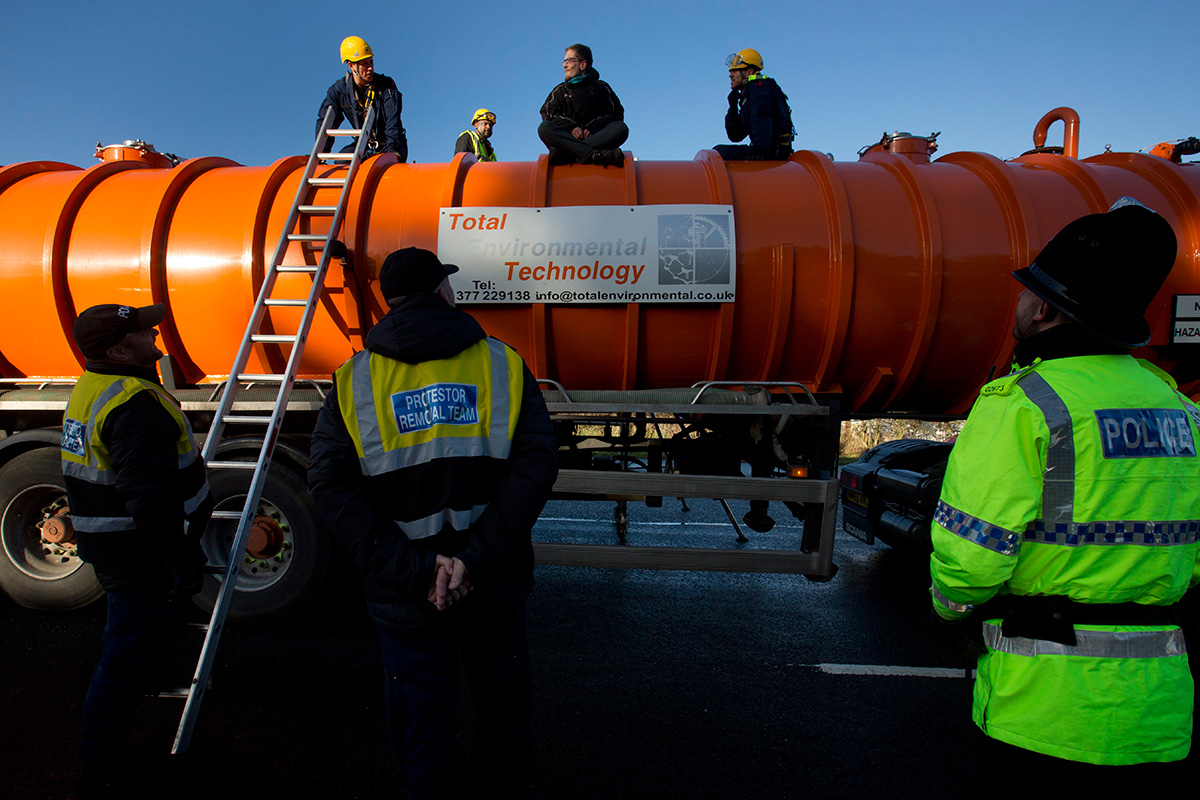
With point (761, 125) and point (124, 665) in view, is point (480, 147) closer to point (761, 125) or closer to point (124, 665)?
point (761, 125)

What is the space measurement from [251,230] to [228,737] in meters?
2.93

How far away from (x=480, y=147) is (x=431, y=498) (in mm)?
4992

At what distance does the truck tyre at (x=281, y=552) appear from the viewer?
12.8 ft

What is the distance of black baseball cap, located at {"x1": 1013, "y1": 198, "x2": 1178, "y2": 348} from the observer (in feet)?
4.64

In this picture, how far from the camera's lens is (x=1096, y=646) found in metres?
1.38

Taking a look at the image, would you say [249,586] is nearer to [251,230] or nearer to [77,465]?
[77,465]

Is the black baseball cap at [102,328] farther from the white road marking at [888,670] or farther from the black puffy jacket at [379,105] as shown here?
the white road marking at [888,670]

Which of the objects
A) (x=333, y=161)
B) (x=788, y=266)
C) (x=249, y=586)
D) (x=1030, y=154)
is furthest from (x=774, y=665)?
(x=333, y=161)

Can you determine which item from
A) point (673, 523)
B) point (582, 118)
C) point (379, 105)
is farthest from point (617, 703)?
point (379, 105)

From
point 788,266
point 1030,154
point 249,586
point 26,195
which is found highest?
point 1030,154

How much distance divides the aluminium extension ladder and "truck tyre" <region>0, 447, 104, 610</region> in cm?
134

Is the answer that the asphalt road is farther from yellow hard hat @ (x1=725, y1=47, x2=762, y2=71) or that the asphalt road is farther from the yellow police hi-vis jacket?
yellow hard hat @ (x1=725, y1=47, x2=762, y2=71)

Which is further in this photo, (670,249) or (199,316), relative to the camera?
(199,316)

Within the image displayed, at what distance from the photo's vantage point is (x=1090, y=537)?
139 cm
